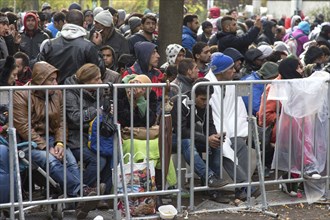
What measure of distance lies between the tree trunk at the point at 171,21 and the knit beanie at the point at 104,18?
80cm

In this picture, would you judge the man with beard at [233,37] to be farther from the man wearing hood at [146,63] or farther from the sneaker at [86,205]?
the sneaker at [86,205]

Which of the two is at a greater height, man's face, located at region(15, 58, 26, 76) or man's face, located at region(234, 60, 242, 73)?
man's face, located at region(15, 58, 26, 76)

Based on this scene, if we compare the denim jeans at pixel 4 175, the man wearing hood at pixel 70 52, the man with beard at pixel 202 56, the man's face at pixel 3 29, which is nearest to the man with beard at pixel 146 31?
the man with beard at pixel 202 56

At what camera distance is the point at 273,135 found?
952 centimetres

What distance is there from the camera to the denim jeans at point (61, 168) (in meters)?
8.19

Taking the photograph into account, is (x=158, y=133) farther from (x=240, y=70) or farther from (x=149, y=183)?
(x=240, y=70)

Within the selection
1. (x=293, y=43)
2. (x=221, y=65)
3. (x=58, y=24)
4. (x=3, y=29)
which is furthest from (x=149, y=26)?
(x=293, y=43)

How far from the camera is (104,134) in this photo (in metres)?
8.41

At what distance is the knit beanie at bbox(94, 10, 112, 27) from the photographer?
1218 cm

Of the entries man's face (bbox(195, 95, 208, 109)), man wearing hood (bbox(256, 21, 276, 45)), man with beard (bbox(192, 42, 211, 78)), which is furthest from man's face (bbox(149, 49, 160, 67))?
man wearing hood (bbox(256, 21, 276, 45))

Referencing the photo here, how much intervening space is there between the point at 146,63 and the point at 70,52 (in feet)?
3.16

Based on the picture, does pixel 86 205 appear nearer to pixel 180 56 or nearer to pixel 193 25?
pixel 180 56

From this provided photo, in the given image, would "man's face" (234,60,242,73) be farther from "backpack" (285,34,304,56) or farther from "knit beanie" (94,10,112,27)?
"backpack" (285,34,304,56)

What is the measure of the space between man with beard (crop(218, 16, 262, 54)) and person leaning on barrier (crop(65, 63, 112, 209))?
5409 mm
